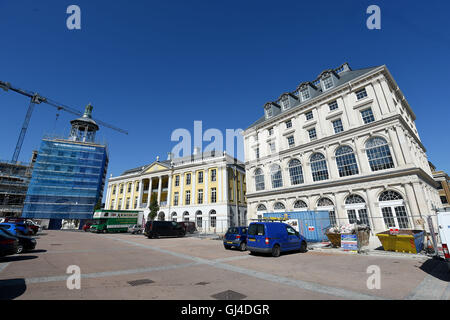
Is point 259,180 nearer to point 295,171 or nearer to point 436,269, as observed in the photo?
point 295,171

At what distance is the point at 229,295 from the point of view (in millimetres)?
5078

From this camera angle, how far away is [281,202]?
27094mm

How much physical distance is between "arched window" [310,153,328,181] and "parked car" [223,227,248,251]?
13592 millimetres

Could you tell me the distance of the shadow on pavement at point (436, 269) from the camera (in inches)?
271

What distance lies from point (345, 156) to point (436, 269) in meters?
16.7

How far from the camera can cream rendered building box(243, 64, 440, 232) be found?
19.1 meters

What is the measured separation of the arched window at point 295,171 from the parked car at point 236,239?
13491mm

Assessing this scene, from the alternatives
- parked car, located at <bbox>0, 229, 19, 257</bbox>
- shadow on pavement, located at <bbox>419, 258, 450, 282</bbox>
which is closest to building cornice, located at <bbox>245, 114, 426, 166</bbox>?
shadow on pavement, located at <bbox>419, 258, 450, 282</bbox>

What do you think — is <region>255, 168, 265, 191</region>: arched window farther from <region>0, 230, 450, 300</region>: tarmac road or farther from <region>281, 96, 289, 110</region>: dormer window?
<region>0, 230, 450, 300</region>: tarmac road

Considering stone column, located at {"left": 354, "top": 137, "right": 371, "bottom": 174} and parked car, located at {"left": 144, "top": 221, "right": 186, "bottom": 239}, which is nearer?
stone column, located at {"left": 354, "top": 137, "right": 371, "bottom": 174}

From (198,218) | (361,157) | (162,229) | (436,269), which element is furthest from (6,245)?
(198,218)

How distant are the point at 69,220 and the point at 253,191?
2113 inches

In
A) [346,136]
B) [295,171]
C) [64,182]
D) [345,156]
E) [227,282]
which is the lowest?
[227,282]
